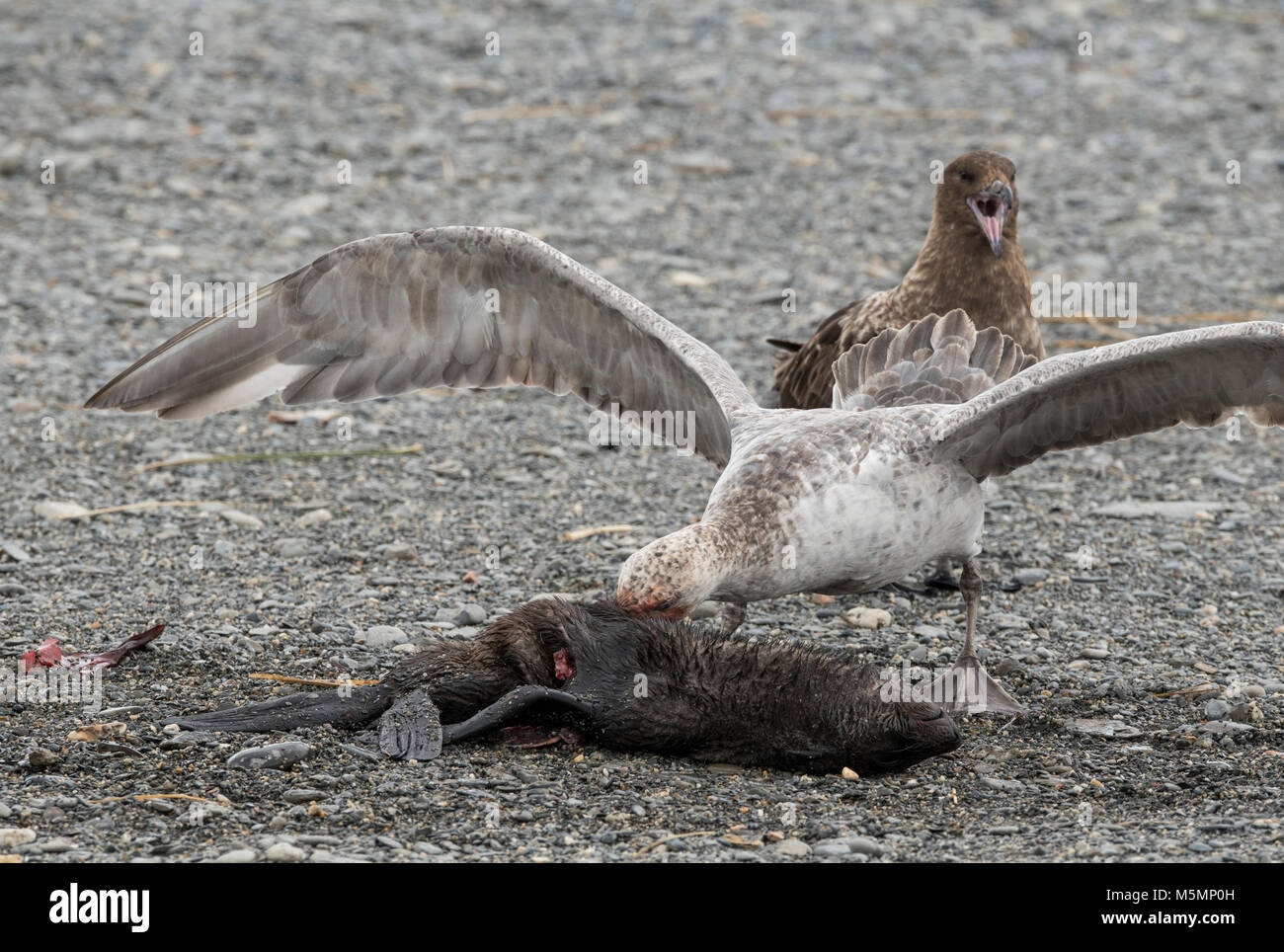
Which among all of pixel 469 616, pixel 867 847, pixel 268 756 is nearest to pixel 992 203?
pixel 469 616

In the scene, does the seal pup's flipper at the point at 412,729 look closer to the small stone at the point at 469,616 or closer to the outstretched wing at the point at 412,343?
the small stone at the point at 469,616

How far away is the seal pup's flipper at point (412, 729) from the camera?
5.04 m

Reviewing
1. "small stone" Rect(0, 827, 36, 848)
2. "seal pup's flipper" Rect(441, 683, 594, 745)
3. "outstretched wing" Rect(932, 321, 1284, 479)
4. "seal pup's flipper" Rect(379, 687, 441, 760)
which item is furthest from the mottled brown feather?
"small stone" Rect(0, 827, 36, 848)

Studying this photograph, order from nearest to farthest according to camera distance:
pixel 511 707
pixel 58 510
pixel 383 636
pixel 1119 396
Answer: pixel 511 707
pixel 1119 396
pixel 383 636
pixel 58 510

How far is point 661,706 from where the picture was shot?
514 centimetres

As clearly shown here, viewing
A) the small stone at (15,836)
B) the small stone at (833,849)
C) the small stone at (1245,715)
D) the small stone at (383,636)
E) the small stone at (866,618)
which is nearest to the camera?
the small stone at (15,836)

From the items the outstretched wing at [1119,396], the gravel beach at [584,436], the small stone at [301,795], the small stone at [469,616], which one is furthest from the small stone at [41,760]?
the outstretched wing at [1119,396]

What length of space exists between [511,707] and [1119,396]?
2413 millimetres

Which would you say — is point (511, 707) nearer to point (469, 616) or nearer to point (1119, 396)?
point (469, 616)

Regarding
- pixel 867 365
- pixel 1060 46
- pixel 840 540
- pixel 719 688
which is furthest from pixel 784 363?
pixel 1060 46

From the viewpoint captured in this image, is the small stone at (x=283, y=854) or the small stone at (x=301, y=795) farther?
the small stone at (x=301, y=795)

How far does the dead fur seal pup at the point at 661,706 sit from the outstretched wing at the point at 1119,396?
1.04m

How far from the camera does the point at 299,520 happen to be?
290 inches

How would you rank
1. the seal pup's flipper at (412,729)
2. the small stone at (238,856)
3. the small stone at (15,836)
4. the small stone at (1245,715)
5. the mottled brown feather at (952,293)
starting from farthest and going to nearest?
the mottled brown feather at (952,293) < the small stone at (1245,715) < the seal pup's flipper at (412,729) < the small stone at (15,836) < the small stone at (238,856)
